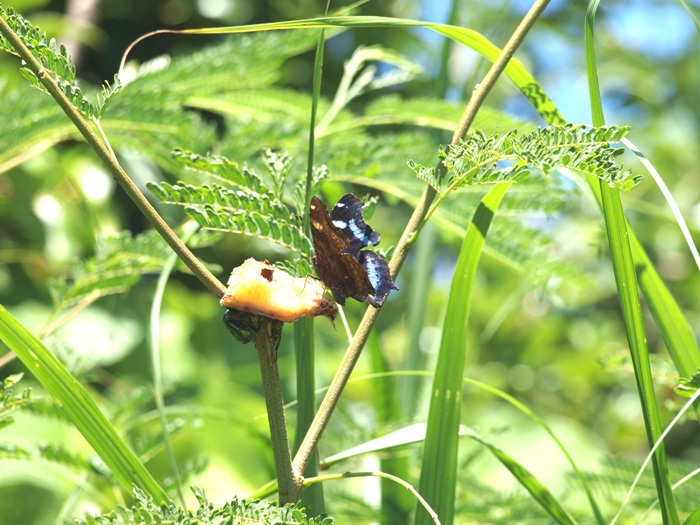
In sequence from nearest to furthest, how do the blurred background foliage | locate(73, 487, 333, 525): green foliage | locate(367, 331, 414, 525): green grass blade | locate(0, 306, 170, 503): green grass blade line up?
locate(73, 487, 333, 525): green foliage, locate(0, 306, 170, 503): green grass blade, locate(367, 331, 414, 525): green grass blade, the blurred background foliage

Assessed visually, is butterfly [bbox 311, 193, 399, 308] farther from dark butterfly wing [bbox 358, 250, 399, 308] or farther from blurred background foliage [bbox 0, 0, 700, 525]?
blurred background foliage [bbox 0, 0, 700, 525]

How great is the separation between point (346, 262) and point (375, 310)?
40 mm

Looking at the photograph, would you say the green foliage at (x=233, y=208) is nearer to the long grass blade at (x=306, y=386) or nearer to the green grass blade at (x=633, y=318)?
the long grass blade at (x=306, y=386)

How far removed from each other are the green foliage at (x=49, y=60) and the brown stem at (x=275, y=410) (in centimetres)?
15

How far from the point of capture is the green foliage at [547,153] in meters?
0.41

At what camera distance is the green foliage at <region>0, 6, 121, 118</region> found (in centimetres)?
39

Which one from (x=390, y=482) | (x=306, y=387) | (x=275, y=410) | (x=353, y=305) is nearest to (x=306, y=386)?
(x=306, y=387)

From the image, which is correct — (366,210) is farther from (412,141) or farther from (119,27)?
(119,27)

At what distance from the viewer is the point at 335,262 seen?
0.38 meters

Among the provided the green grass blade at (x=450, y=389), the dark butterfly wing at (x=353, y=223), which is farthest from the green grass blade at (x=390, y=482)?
the dark butterfly wing at (x=353, y=223)

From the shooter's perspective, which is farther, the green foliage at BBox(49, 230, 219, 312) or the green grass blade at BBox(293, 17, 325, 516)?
the green foliage at BBox(49, 230, 219, 312)

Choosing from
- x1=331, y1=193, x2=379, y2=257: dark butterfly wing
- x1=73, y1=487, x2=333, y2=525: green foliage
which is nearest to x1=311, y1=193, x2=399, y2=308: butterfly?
x1=331, y1=193, x2=379, y2=257: dark butterfly wing

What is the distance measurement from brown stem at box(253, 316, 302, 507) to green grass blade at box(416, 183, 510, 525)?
135 millimetres

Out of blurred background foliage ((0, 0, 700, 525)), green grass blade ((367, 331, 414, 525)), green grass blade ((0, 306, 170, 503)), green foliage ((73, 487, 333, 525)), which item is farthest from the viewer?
blurred background foliage ((0, 0, 700, 525))
